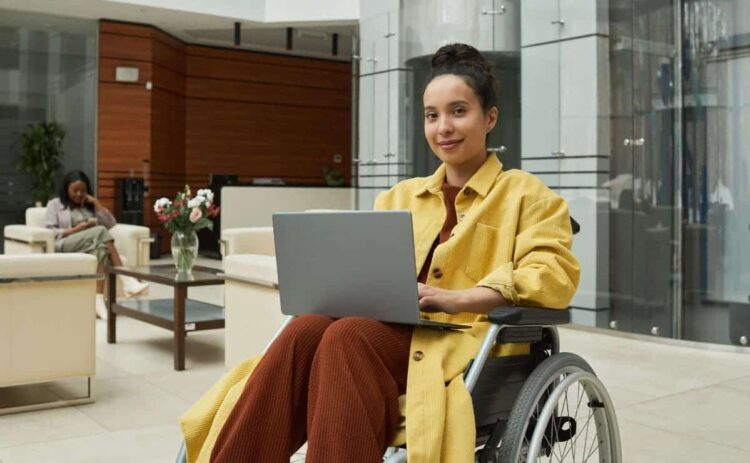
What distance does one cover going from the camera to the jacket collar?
82.5 inches

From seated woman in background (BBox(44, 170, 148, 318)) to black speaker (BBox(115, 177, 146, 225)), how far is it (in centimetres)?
501

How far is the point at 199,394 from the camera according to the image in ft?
13.7

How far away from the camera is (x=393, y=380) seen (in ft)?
5.86

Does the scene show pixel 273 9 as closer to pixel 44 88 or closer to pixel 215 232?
pixel 215 232

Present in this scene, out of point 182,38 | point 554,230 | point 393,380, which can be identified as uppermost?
point 182,38

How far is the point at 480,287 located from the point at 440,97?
50 centimetres

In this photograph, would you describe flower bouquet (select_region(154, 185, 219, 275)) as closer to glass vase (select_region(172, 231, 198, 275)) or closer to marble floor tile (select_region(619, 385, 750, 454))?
glass vase (select_region(172, 231, 198, 275))

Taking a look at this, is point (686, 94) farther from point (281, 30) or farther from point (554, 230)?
point (281, 30)

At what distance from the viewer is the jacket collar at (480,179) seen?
6.88 feet

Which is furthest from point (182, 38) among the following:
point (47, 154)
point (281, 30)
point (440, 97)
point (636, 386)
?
point (440, 97)

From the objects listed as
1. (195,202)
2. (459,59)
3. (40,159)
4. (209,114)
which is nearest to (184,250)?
(195,202)

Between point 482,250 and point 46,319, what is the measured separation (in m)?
2.46

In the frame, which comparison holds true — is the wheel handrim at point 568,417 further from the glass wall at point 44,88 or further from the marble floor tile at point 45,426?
the glass wall at point 44,88

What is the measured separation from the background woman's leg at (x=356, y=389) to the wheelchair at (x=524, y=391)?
0.29 ft
